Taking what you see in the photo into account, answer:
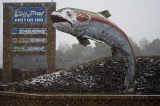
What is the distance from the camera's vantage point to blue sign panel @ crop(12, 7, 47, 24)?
Result: 931 inches

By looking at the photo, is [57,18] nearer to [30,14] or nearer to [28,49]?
[30,14]

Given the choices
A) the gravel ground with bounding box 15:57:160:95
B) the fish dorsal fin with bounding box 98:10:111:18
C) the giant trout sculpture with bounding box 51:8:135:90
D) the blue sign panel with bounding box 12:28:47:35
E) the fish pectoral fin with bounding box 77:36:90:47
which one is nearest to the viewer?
the giant trout sculpture with bounding box 51:8:135:90

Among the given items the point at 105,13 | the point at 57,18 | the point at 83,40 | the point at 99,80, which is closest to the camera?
the point at 57,18

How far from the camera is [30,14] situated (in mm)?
23750

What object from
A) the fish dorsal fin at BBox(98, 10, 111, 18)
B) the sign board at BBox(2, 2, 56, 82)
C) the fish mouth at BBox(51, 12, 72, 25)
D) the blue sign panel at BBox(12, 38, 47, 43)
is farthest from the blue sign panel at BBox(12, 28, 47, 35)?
the fish mouth at BBox(51, 12, 72, 25)

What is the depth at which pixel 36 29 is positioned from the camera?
23984 millimetres

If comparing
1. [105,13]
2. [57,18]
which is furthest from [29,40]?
[57,18]

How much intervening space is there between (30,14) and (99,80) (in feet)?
32.3

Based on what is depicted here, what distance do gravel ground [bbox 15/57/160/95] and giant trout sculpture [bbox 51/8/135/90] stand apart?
919mm

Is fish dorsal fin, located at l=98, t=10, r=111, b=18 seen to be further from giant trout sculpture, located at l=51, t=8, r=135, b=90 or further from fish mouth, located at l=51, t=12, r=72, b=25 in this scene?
fish mouth, located at l=51, t=12, r=72, b=25

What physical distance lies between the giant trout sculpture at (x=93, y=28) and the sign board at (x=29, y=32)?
413 inches

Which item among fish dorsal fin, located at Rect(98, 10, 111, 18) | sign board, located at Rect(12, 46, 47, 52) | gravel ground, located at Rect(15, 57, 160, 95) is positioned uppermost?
fish dorsal fin, located at Rect(98, 10, 111, 18)

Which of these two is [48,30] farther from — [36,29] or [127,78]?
[127,78]

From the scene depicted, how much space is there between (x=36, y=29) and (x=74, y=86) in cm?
974
